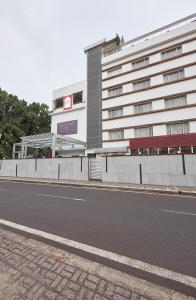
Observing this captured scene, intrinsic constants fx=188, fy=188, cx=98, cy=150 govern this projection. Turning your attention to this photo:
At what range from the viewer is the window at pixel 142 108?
28.1 meters

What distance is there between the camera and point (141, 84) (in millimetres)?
29344

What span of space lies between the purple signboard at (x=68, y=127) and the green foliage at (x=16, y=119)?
9.33m

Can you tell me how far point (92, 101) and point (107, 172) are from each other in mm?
19774

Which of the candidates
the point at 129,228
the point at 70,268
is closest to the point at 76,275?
the point at 70,268

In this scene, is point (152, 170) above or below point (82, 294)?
above

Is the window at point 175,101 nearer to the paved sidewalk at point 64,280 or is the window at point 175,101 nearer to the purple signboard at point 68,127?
the purple signboard at point 68,127

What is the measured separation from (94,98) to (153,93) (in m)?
10.6

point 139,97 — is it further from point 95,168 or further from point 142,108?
point 95,168

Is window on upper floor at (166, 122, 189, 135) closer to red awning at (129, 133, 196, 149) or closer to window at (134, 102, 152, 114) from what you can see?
red awning at (129, 133, 196, 149)

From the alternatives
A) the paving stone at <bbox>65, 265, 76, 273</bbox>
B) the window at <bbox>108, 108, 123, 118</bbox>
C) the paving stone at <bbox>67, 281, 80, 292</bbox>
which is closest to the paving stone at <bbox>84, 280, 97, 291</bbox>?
the paving stone at <bbox>67, 281, 80, 292</bbox>

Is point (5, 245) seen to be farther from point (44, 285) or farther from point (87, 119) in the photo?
point (87, 119)

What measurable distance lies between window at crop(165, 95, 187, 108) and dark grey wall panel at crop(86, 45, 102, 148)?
11.2 metres

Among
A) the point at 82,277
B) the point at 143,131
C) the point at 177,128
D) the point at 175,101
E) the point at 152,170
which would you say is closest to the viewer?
the point at 82,277

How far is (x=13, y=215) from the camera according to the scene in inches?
245
